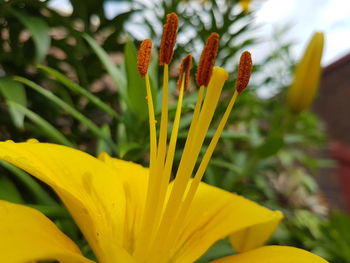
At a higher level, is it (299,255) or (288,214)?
(299,255)

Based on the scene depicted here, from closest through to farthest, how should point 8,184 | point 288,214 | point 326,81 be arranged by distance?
1. point 8,184
2. point 288,214
3. point 326,81

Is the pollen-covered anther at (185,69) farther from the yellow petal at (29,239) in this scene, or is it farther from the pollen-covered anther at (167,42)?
the yellow petal at (29,239)

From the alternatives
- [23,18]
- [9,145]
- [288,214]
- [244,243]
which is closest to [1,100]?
[23,18]

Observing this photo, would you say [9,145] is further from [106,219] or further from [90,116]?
[90,116]

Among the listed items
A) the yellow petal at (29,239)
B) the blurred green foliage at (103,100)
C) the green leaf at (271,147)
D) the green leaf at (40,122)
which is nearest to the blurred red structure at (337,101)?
the blurred green foliage at (103,100)

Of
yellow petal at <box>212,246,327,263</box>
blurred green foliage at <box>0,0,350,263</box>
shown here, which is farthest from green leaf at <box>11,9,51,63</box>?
yellow petal at <box>212,246,327,263</box>
